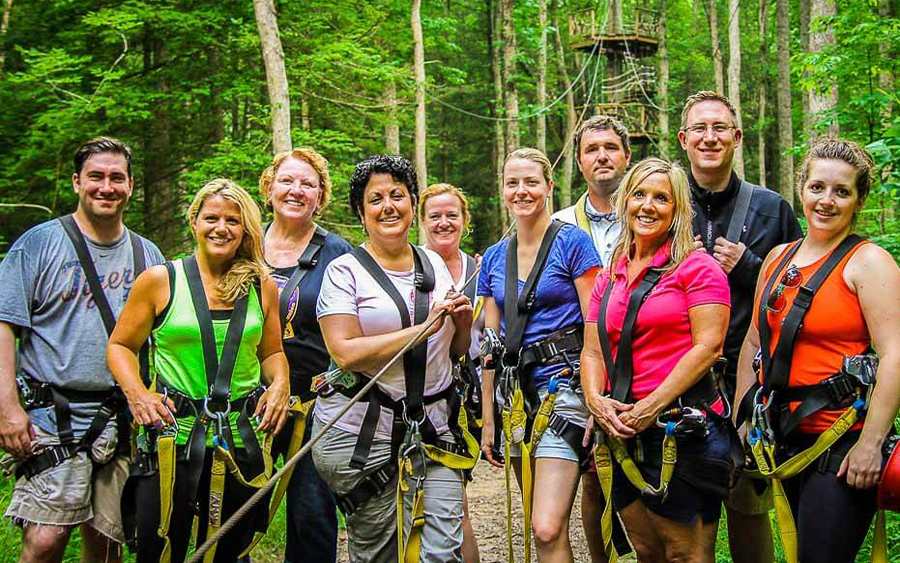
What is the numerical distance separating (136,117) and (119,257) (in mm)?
8270

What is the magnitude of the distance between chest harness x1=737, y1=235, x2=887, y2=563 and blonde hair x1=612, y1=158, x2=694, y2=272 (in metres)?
0.46

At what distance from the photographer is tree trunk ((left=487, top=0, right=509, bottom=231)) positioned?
25.2 m

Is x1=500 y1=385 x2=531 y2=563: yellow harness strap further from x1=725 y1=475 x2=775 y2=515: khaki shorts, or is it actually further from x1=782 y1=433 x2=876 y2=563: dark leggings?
x1=782 y1=433 x2=876 y2=563: dark leggings

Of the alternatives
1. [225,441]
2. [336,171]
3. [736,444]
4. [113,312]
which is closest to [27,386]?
[113,312]

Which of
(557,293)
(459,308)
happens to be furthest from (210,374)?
(557,293)

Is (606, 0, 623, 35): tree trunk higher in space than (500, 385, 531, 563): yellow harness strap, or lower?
higher

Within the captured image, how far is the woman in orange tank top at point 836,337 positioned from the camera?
3197 mm

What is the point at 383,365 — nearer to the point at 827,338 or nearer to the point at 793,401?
the point at 793,401

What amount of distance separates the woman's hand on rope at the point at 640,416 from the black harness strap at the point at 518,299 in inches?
30.4

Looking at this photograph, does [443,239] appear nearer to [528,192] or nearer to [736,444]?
[528,192]

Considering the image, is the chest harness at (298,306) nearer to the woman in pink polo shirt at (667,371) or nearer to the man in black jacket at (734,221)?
the woman in pink polo shirt at (667,371)

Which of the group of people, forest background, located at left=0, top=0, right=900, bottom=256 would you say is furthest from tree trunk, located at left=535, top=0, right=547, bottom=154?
the group of people

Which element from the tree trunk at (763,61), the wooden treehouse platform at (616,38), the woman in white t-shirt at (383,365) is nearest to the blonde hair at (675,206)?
the woman in white t-shirt at (383,365)

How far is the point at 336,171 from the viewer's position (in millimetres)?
13898
